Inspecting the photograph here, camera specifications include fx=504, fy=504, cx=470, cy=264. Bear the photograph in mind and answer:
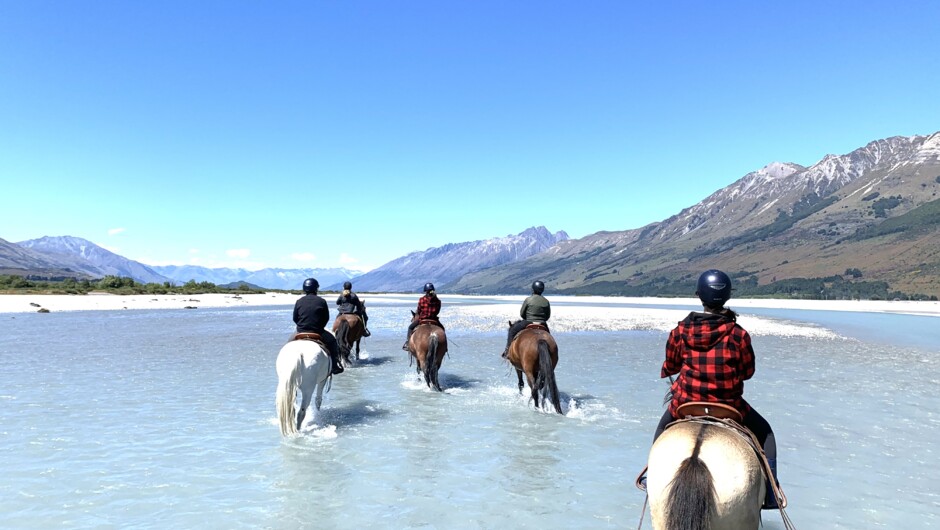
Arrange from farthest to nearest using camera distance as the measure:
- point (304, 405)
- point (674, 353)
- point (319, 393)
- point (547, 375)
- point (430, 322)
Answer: point (430, 322)
point (547, 375)
point (319, 393)
point (304, 405)
point (674, 353)

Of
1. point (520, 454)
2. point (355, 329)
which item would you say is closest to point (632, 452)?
point (520, 454)

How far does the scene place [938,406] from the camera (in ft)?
47.2

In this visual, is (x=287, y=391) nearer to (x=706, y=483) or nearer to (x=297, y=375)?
(x=297, y=375)

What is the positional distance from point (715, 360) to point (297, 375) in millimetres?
8928

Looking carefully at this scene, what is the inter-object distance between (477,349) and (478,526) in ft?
67.8

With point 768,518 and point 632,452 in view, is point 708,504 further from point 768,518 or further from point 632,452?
point 632,452

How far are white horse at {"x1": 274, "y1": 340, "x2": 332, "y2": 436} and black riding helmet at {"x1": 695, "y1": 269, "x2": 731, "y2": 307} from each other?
28.8ft

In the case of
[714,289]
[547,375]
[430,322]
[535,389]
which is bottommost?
[535,389]

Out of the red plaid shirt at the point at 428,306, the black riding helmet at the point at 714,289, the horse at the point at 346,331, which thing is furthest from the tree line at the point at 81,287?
the black riding helmet at the point at 714,289

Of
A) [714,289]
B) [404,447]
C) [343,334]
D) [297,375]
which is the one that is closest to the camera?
[714,289]

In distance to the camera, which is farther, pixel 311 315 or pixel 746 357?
pixel 311 315

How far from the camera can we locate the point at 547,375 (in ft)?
44.0

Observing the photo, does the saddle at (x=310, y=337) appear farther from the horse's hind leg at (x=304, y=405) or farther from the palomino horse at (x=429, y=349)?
the palomino horse at (x=429, y=349)

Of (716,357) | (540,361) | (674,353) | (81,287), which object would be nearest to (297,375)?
(540,361)
